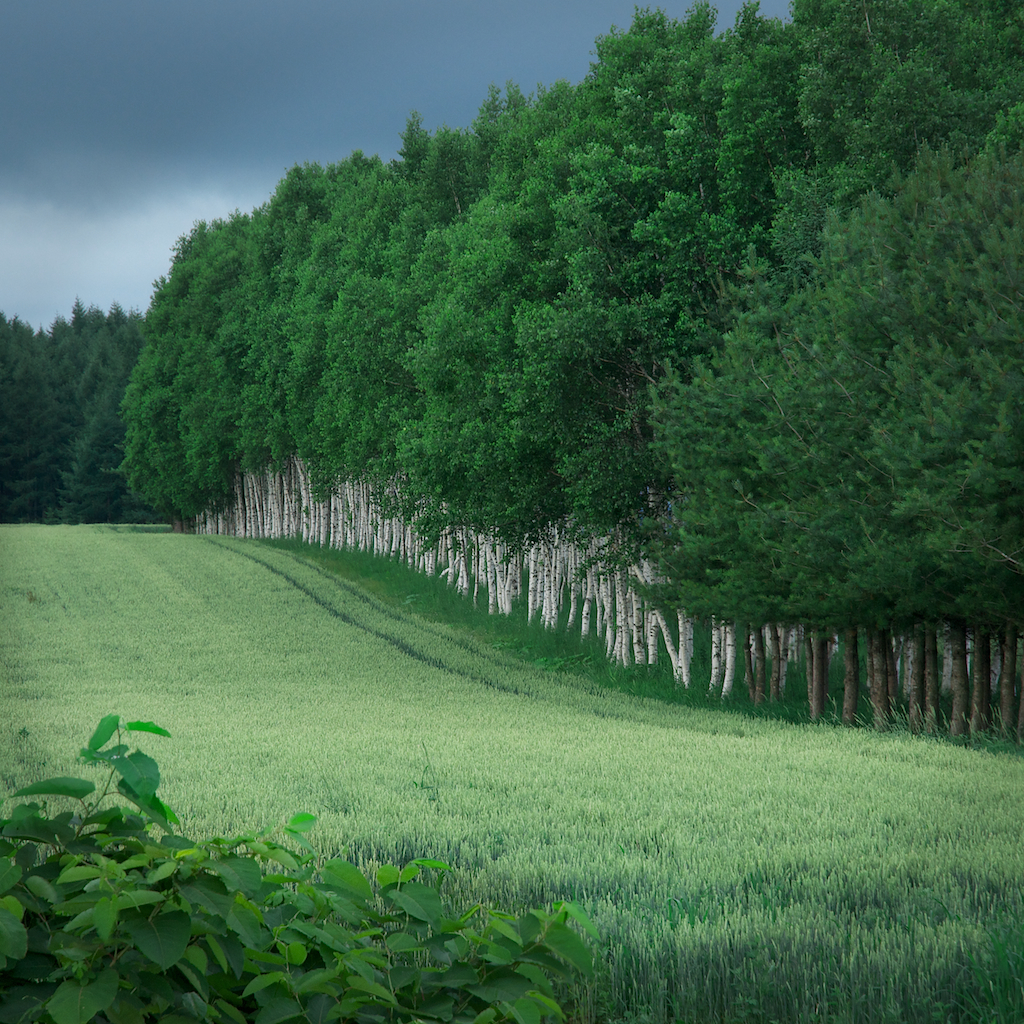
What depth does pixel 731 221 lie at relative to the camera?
2139 cm

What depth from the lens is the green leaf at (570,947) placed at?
368 centimetres

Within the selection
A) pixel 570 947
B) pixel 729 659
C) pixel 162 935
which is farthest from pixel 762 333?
pixel 162 935

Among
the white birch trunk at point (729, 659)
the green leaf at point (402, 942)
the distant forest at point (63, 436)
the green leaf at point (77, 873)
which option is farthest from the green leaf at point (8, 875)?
the distant forest at point (63, 436)

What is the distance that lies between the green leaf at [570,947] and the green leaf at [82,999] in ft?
4.91

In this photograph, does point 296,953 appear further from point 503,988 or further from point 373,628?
point 373,628

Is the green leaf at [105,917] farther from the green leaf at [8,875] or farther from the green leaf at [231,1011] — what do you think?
the green leaf at [231,1011]

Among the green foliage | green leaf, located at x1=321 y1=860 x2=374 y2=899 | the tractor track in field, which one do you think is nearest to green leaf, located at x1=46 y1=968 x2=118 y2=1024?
green leaf, located at x1=321 y1=860 x2=374 y2=899

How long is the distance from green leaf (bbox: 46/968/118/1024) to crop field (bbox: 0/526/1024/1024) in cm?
299

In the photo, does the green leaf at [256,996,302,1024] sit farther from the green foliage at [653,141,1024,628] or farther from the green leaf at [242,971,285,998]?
the green foliage at [653,141,1024,628]

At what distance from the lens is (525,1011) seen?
12.1 ft

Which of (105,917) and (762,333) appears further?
(762,333)

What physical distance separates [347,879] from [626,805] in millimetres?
6088

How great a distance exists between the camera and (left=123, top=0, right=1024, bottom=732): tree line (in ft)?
46.5

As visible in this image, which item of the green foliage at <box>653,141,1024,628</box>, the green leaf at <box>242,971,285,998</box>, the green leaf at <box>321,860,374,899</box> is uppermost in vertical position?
the green foliage at <box>653,141,1024,628</box>
